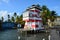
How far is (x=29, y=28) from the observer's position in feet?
193

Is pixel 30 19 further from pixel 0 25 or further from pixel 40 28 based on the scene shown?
pixel 0 25

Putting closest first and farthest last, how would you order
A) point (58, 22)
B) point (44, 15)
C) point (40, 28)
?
point (40, 28) < point (44, 15) < point (58, 22)

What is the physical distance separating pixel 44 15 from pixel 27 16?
4540 cm

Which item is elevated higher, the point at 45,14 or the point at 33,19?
the point at 45,14

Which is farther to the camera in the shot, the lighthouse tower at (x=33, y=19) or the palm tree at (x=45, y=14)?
the palm tree at (x=45, y=14)

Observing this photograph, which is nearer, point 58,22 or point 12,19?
point 58,22

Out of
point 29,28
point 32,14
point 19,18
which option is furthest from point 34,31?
point 19,18

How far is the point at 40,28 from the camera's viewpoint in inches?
2469

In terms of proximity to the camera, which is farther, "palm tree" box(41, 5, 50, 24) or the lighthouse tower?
"palm tree" box(41, 5, 50, 24)

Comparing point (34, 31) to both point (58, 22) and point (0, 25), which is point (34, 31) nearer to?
point (58, 22)

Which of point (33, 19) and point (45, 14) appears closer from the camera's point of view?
point (33, 19)

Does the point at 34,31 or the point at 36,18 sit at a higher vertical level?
the point at 36,18

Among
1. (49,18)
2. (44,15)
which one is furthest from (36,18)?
(49,18)

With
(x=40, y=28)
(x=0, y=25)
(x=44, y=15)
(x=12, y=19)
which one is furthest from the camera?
(x=12, y=19)
